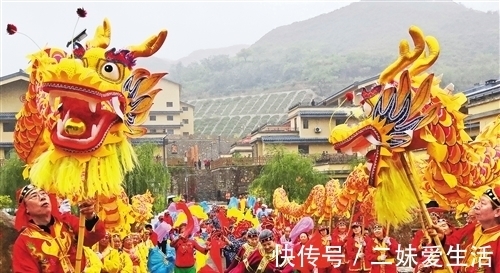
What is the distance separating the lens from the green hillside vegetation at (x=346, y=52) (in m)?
92.2

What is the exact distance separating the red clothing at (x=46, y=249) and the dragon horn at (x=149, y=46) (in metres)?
1.24

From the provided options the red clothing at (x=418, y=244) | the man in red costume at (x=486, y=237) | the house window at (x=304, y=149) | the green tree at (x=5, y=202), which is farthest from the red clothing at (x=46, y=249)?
the house window at (x=304, y=149)

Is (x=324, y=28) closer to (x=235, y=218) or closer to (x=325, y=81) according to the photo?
(x=325, y=81)

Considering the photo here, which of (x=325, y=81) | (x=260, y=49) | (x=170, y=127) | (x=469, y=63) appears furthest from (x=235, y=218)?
(x=260, y=49)

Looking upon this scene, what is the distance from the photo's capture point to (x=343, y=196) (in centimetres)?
1113

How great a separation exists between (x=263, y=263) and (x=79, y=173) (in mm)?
1858

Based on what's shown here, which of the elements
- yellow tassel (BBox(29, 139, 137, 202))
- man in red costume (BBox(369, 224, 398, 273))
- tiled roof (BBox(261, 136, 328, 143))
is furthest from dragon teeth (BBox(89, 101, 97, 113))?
tiled roof (BBox(261, 136, 328, 143))

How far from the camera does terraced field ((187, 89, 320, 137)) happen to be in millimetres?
69812

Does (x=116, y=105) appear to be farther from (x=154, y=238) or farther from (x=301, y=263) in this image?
(x=154, y=238)

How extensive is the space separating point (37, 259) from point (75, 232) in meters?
0.37

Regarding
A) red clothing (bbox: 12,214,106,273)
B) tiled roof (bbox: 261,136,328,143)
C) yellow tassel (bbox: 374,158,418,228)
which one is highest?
tiled roof (bbox: 261,136,328,143)

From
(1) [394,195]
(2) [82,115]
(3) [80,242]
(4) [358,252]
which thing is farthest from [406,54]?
(4) [358,252]

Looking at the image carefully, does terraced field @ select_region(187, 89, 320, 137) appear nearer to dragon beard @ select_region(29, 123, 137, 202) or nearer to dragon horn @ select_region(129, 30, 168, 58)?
dragon horn @ select_region(129, 30, 168, 58)

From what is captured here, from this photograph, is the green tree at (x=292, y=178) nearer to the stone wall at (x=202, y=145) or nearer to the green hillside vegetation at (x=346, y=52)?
the stone wall at (x=202, y=145)
